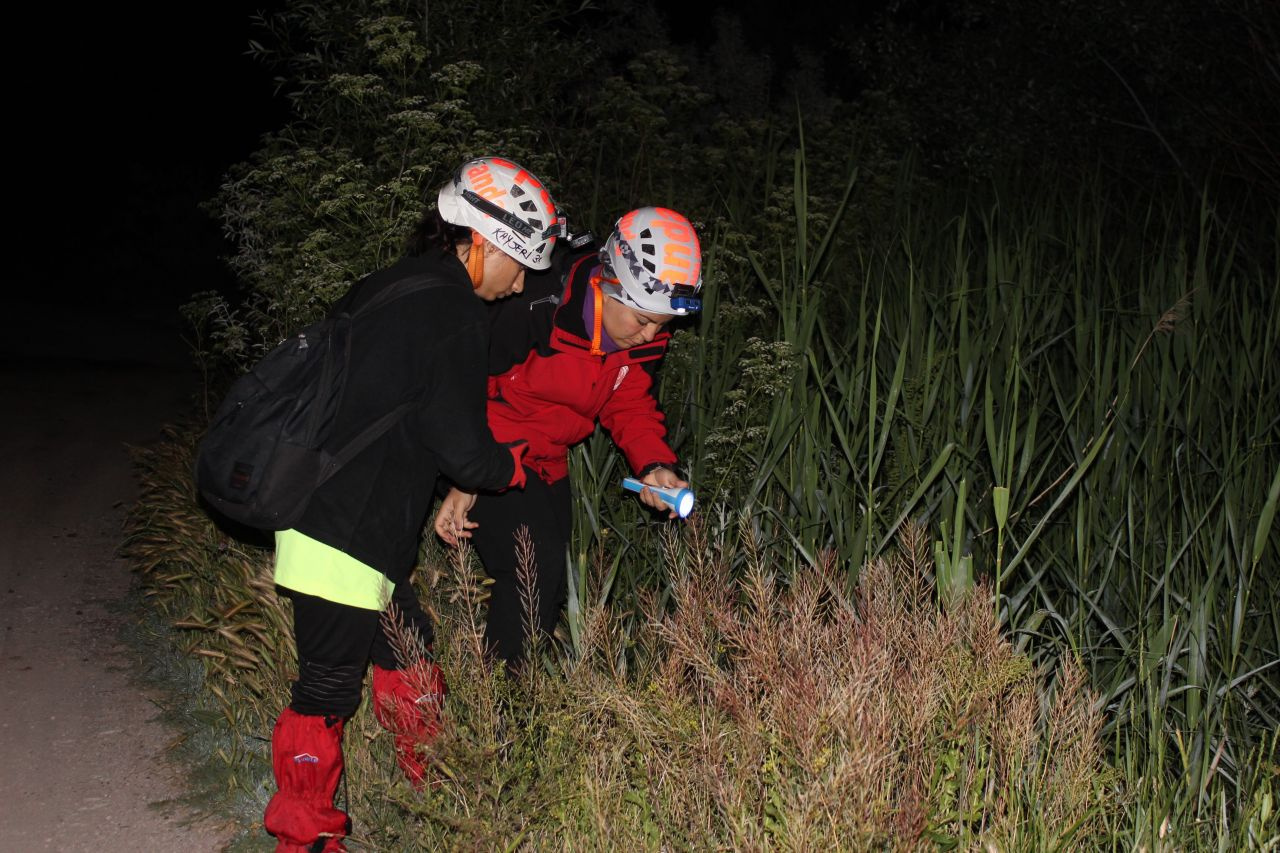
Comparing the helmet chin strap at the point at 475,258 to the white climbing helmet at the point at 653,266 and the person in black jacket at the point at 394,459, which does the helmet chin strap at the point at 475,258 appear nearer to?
the person in black jacket at the point at 394,459

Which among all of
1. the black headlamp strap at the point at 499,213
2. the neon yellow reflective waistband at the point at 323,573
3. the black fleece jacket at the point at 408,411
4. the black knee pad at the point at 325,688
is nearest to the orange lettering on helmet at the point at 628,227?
the black headlamp strap at the point at 499,213

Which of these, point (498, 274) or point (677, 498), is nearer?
point (498, 274)

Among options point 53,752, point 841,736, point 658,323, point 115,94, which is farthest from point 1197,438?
Result: point 115,94

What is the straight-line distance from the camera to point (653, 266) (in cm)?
354

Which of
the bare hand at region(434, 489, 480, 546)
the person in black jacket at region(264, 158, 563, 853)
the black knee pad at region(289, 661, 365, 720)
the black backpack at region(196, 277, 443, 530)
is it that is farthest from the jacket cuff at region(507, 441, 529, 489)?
the black knee pad at region(289, 661, 365, 720)

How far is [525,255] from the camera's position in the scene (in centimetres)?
319

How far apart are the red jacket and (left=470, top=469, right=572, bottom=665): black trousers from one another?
0.10m

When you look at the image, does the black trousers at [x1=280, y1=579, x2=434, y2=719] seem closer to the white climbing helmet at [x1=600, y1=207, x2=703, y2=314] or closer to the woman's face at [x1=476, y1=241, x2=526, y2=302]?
the woman's face at [x1=476, y1=241, x2=526, y2=302]

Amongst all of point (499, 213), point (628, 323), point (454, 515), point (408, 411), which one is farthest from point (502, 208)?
point (454, 515)

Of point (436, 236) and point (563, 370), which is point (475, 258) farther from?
point (563, 370)

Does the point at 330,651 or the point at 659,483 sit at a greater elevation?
the point at 659,483

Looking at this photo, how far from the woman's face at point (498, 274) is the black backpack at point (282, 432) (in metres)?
0.21

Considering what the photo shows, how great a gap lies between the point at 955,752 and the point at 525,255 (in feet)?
4.83

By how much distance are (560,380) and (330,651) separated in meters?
0.99
